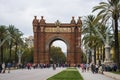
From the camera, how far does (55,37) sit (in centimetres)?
12200

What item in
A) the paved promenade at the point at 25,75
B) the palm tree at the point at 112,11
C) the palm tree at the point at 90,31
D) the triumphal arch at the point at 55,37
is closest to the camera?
the paved promenade at the point at 25,75

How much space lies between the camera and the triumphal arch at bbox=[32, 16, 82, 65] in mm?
122000

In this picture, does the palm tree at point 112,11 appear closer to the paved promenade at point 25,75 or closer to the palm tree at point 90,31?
the paved promenade at point 25,75

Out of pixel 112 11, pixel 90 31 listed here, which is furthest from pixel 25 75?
pixel 90 31

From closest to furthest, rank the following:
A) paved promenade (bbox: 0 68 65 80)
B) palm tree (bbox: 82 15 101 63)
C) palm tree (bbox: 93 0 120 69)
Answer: paved promenade (bbox: 0 68 65 80) → palm tree (bbox: 93 0 120 69) → palm tree (bbox: 82 15 101 63)

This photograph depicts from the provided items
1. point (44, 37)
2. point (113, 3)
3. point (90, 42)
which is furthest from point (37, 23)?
point (113, 3)

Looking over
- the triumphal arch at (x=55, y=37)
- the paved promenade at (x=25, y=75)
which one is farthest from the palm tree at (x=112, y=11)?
the triumphal arch at (x=55, y=37)

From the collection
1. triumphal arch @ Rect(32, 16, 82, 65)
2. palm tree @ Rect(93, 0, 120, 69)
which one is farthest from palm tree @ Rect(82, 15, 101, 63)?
triumphal arch @ Rect(32, 16, 82, 65)

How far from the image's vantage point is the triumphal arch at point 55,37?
122 meters

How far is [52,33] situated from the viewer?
123 metres

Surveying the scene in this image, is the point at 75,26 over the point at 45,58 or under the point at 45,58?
over

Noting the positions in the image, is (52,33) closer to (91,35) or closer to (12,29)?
(12,29)

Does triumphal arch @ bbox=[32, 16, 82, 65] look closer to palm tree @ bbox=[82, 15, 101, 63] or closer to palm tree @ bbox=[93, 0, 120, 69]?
palm tree @ bbox=[82, 15, 101, 63]

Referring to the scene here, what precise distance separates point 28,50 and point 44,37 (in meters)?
43.8
